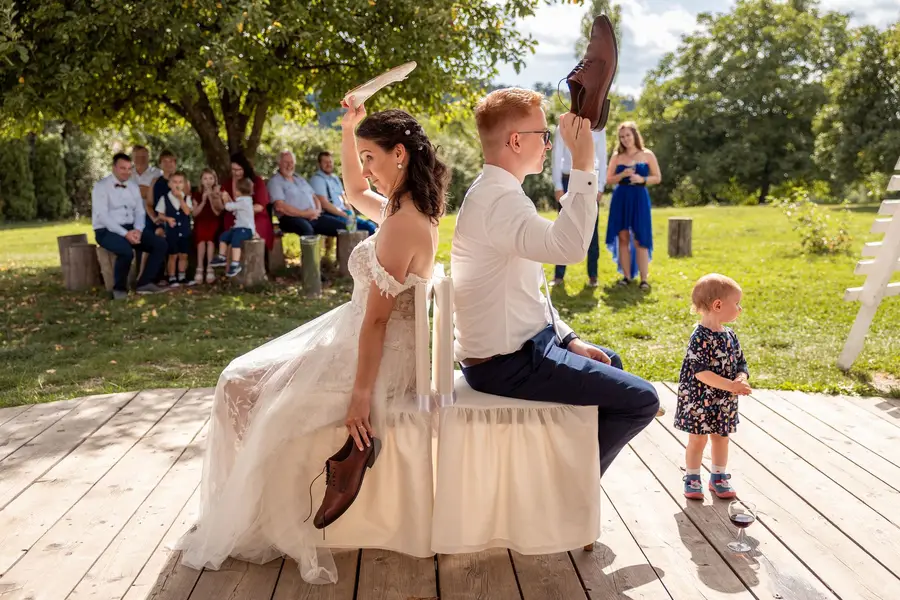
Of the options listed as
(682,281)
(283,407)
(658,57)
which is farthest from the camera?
(658,57)

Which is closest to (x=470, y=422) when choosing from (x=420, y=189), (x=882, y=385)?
(x=420, y=189)

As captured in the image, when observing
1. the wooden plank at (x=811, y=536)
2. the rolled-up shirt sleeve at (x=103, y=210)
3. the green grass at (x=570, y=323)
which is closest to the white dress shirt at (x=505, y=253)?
the wooden plank at (x=811, y=536)

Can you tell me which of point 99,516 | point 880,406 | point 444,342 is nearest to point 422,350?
point 444,342

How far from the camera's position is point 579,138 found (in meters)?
2.68

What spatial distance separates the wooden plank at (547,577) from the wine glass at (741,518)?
0.60 meters

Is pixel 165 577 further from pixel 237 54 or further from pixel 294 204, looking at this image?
pixel 294 204

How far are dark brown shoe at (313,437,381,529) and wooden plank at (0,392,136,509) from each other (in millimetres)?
1608

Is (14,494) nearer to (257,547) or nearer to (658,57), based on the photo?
(257,547)

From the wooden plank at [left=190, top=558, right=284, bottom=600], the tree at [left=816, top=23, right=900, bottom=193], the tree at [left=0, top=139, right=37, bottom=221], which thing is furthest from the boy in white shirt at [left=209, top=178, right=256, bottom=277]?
the tree at [left=816, top=23, right=900, bottom=193]

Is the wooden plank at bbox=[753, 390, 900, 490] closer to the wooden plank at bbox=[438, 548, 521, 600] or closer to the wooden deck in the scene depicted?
the wooden deck

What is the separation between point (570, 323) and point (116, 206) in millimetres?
5213

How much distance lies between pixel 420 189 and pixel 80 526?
1.84 m

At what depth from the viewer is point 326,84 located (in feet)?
33.3

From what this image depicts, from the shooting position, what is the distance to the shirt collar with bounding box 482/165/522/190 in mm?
2869
